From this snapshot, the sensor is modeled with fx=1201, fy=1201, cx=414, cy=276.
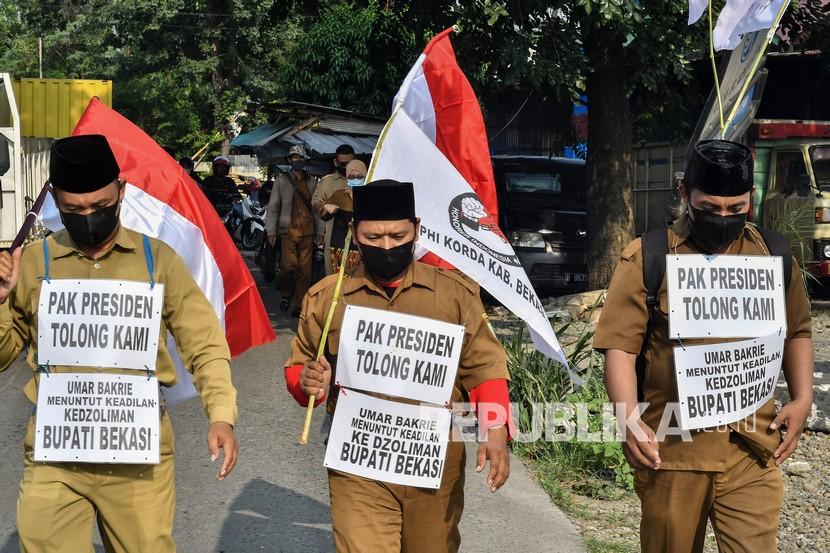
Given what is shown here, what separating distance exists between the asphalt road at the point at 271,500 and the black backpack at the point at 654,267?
5.96 ft

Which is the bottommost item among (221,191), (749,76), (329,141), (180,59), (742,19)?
(180,59)

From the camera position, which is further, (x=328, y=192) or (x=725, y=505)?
(x=328, y=192)

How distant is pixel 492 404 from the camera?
4.10 m

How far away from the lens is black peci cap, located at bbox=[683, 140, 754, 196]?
13.2ft

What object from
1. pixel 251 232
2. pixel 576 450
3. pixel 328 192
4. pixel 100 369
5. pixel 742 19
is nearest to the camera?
pixel 100 369

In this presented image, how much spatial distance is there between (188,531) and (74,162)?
270cm

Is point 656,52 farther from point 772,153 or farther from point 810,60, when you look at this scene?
point 810,60

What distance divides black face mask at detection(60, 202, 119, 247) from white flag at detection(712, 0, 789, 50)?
→ 3.83 meters

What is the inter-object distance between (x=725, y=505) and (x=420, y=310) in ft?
4.03

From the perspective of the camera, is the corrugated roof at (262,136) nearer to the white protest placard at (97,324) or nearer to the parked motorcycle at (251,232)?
the parked motorcycle at (251,232)

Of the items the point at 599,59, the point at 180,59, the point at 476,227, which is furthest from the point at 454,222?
the point at 180,59

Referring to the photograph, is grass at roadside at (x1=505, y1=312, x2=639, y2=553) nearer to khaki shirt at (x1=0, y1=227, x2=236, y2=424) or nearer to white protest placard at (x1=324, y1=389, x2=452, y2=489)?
white protest placard at (x1=324, y1=389, x2=452, y2=489)

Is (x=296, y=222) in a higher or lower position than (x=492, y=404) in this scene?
lower

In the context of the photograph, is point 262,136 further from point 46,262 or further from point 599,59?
point 46,262
